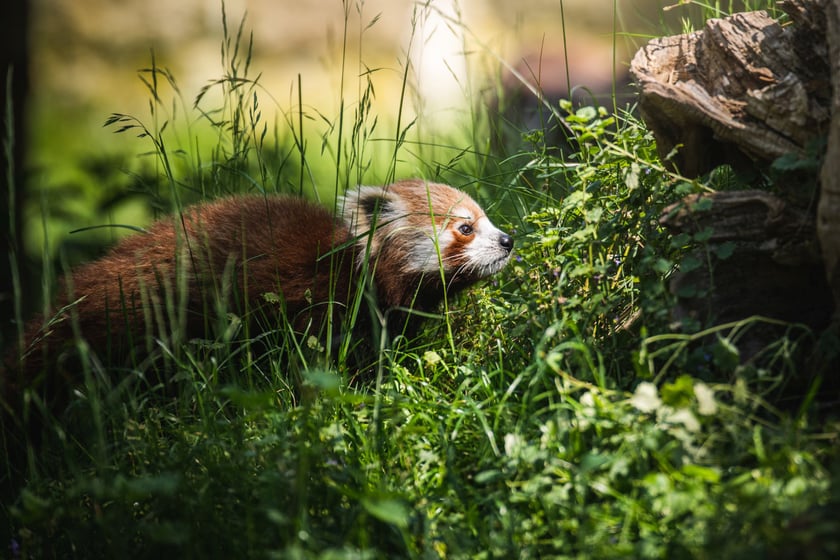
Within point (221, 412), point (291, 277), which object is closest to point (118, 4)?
point (291, 277)

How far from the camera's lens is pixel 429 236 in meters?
4.21

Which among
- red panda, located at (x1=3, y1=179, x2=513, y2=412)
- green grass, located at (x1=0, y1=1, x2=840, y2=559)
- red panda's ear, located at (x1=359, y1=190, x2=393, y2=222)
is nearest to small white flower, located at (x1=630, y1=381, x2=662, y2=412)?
green grass, located at (x1=0, y1=1, x2=840, y2=559)

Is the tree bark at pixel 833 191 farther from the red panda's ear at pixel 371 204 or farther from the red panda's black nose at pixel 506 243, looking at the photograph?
the red panda's ear at pixel 371 204

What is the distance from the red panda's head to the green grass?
762 mm

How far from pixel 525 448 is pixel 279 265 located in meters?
1.92

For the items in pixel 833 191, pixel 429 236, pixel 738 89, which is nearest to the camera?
pixel 833 191

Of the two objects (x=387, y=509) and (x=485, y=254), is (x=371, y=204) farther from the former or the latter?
(x=387, y=509)

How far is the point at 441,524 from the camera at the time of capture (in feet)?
8.07

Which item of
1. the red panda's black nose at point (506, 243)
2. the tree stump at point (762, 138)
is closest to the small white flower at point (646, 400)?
the tree stump at point (762, 138)

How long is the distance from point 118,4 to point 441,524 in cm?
1103

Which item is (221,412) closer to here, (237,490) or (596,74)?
(237,490)

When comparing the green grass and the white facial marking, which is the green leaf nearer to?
the green grass

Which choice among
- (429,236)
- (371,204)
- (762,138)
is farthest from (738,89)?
(371,204)

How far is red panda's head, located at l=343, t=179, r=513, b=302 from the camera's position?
13.8 ft
